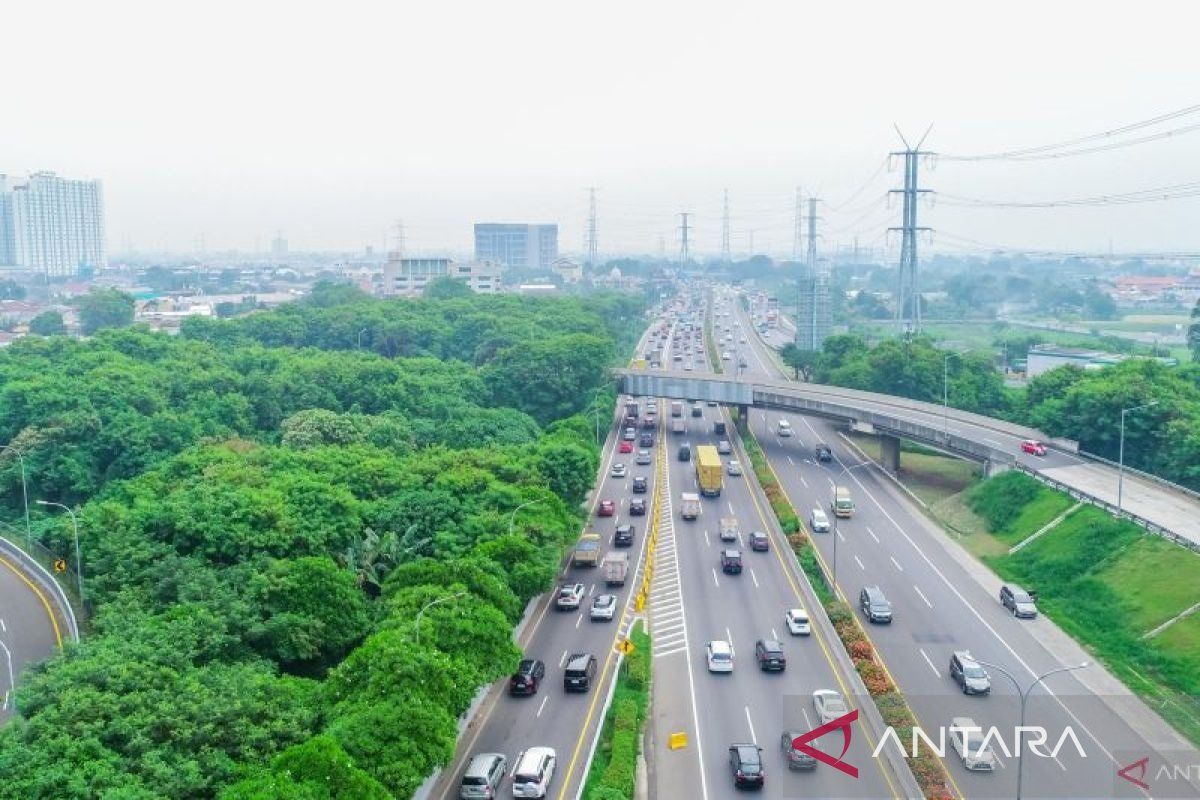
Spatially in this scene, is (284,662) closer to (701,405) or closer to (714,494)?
(714,494)

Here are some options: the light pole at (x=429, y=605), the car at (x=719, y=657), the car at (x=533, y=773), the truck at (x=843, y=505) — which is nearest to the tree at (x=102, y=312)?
the truck at (x=843, y=505)

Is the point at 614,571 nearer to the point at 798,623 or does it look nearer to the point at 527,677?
the point at 798,623

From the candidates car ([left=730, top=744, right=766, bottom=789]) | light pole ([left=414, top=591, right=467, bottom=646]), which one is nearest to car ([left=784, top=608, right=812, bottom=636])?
car ([left=730, top=744, right=766, bottom=789])

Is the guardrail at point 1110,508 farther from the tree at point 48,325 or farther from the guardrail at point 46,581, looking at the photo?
the tree at point 48,325

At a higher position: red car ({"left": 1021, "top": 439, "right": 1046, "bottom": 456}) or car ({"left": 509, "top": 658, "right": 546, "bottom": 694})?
red car ({"left": 1021, "top": 439, "right": 1046, "bottom": 456})

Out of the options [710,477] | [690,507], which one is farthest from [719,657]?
[710,477]

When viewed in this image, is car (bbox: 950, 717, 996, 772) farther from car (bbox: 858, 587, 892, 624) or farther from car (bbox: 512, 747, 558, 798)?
car (bbox: 512, 747, 558, 798)

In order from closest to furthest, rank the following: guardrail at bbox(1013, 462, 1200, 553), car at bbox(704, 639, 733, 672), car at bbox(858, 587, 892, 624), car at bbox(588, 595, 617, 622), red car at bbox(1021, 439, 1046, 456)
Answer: car at bbox(704, 639, 733, 672) < car at bbox(858, 587, 892, 624) < car at bbox(588, 595, 617, 622) < guardrail at bbox(1013, 462, 1200, 553) < red car at bbox(1021, 439, 1046, 456)
